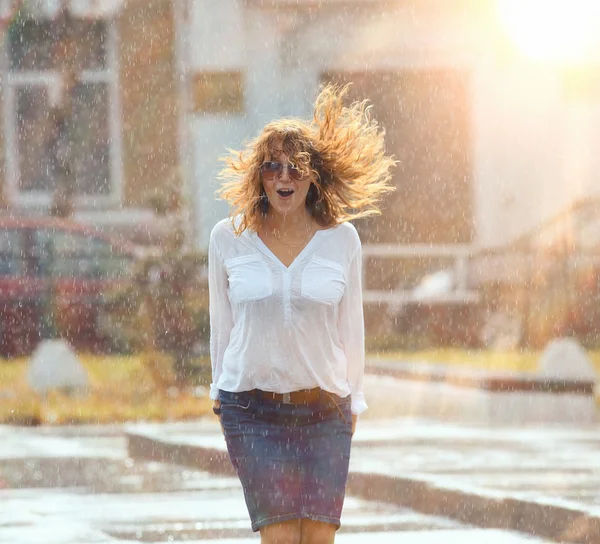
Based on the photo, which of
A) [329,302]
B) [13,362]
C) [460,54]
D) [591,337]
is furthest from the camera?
[460,54]

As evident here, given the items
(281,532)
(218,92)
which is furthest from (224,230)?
(218,92)

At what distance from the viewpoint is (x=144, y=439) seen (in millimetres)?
12070

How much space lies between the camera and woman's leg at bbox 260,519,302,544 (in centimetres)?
540

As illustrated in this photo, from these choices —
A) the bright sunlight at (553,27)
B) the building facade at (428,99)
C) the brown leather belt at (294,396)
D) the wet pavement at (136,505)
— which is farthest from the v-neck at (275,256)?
the bright sunlight at (553,27)

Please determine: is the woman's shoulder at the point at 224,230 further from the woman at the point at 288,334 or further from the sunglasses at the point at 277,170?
the sunglasses at the point at 277,170

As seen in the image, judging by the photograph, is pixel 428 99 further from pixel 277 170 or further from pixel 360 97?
pixel 277 170

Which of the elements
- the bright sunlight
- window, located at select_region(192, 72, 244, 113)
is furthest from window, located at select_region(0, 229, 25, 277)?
the bright sunlight

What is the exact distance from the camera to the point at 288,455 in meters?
5.44

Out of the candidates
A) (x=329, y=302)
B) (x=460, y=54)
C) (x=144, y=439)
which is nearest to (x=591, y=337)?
(x=460, y=54)

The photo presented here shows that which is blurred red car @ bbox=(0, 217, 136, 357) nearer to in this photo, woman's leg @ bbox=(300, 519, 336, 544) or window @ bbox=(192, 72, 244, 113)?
window @ bbox=(192, 72, 244, 113)

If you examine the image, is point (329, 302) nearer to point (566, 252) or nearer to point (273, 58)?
point (566, 252)

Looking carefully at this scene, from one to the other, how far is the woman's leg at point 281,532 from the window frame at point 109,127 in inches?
645

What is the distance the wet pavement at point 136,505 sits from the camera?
852cm

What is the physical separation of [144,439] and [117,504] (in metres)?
2.45
